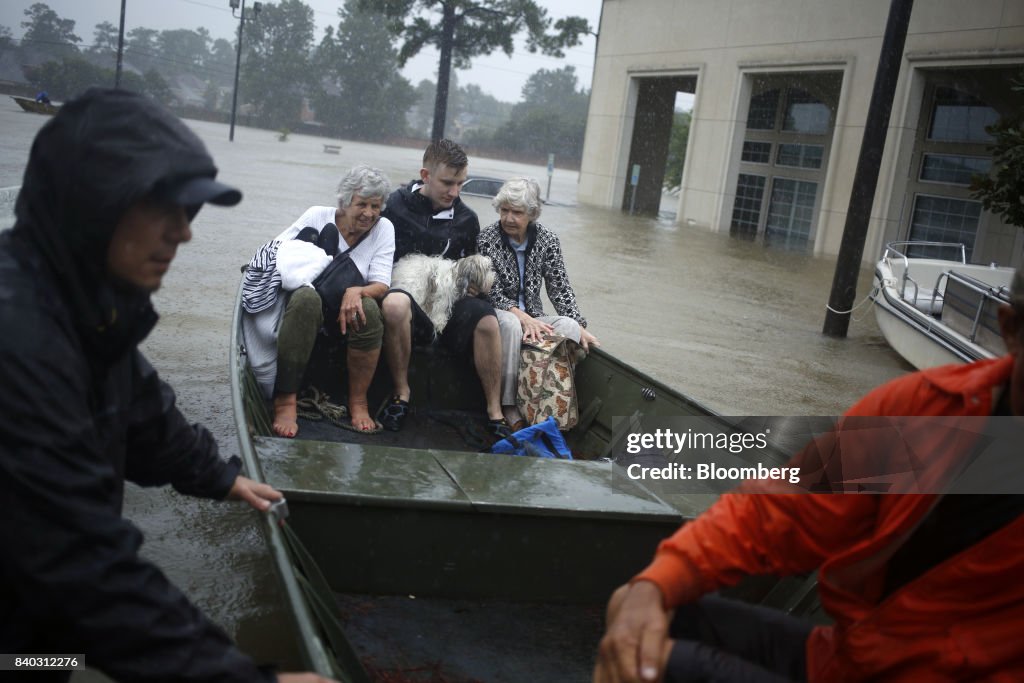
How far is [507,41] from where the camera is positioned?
36312 millimetres

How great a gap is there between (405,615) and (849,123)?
818 inches

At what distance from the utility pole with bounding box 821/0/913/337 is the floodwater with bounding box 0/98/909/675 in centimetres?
92

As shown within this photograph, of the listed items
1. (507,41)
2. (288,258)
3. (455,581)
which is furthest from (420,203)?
(507,41)

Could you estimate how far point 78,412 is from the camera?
1.57m

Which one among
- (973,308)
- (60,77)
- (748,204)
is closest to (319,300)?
(973,308)

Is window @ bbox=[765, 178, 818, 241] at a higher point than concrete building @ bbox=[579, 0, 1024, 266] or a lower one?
lower

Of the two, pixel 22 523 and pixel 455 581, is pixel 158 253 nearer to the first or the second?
pixel 22 523

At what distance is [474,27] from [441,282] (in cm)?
3317

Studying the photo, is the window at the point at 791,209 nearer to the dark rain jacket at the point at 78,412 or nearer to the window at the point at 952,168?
the window at the point at 952,168

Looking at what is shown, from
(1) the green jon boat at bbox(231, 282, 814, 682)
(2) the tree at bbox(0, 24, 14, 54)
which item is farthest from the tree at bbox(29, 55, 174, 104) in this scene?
(1) the green jon boat at bbox(231, 282, 814, 682)

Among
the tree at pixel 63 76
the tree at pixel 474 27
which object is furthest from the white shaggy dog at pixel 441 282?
the tree at pixel 63 76

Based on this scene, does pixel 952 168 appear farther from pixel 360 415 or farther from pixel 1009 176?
pixel 360 415

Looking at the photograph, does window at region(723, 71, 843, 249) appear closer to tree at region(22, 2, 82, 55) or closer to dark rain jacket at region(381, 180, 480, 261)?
dark rain jacket at region(381, 180, 480, 261)

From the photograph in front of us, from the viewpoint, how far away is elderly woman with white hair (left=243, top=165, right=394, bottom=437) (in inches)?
183
